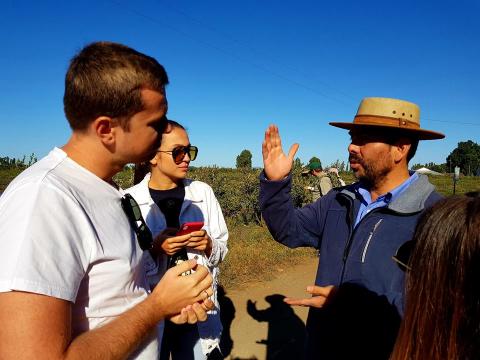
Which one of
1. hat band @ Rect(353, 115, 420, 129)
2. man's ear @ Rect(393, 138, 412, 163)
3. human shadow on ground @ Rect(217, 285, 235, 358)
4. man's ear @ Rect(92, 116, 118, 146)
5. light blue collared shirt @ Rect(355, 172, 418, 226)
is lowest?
human shadow on ground @ Rect(217, 285, 235, 358)

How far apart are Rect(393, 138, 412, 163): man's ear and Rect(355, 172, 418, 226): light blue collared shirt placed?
15 cm

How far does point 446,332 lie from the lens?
990 millimetres

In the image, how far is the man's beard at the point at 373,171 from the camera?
2.34m

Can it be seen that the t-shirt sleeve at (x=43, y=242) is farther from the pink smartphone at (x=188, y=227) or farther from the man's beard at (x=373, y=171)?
the man's beard at (x=373, y=171)

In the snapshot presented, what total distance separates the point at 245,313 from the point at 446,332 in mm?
4277

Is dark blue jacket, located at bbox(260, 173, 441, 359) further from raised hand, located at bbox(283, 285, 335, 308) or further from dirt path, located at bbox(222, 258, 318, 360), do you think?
dirt path, located at bbox(222, 258, 318, 360)

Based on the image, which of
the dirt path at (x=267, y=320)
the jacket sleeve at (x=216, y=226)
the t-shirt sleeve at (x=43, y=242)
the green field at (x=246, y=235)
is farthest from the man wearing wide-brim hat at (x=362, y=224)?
the green field at (x=246, y=235)

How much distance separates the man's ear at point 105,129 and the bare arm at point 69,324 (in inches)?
22.2

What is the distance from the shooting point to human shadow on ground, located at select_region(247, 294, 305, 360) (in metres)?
4.02

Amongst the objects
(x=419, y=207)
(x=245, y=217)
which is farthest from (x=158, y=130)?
(x=245, y=217)

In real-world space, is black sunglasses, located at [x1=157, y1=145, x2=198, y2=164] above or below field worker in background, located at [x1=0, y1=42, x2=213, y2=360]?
above

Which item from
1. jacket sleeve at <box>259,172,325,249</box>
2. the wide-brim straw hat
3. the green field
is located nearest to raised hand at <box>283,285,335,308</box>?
jacket sleeve at <box>259,172,325,249</box>

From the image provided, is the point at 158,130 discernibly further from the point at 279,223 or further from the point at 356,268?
the point at 356,268

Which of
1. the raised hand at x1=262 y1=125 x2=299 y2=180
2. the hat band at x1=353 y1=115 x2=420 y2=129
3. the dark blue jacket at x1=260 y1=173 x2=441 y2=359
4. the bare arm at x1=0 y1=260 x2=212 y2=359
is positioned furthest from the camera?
the hat band at x1=353 y1=115 x2=420 y2=129
